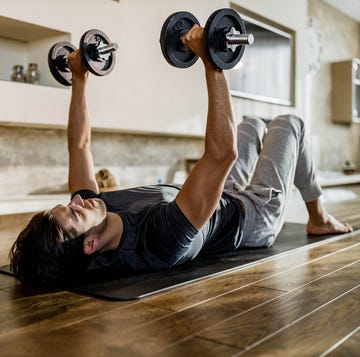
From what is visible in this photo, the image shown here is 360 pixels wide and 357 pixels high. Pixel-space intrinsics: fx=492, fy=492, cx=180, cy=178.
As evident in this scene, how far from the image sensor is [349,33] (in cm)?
695

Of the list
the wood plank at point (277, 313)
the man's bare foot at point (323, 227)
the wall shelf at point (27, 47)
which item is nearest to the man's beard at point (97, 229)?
the wood plank at point (277, 313)

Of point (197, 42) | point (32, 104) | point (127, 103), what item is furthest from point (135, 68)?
point (197, 42)

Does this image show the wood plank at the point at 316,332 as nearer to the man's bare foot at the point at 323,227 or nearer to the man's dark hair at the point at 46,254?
the man's dark hair at the point at 46,254

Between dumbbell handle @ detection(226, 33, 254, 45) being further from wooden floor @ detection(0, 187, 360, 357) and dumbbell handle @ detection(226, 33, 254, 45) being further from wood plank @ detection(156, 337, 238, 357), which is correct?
wood plank @ detection(156, 337, 238, 357)

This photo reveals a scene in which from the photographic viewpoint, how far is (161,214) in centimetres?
145

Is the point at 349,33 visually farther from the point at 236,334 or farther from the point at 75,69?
the point at 236,334

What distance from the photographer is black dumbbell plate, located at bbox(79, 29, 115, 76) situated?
1758mm

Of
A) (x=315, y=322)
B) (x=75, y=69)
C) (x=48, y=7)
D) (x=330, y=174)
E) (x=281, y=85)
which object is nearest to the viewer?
(x=315, y=322)

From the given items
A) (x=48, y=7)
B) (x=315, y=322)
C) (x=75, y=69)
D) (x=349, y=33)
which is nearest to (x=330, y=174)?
(x=349, y=33)

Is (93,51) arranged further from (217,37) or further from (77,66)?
(217,37)

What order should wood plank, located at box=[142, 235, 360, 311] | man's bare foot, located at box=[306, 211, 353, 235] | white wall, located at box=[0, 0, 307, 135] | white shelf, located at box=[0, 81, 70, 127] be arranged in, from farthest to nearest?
white wall, located at box=[0, 0, 307, 135] → white shelf, located at box=[0, 81, 70, 127] → man's bare foot, located at box=[306, 211, 353, 235] → wood plank, located at box=[142, 235, 360, 311]

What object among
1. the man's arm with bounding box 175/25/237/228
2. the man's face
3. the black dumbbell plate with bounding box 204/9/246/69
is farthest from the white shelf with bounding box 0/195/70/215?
the black dumbbell plate with bounding box 204/9/246/69

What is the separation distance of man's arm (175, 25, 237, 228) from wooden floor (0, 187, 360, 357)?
0.26 metres

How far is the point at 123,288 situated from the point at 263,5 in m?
3.84
